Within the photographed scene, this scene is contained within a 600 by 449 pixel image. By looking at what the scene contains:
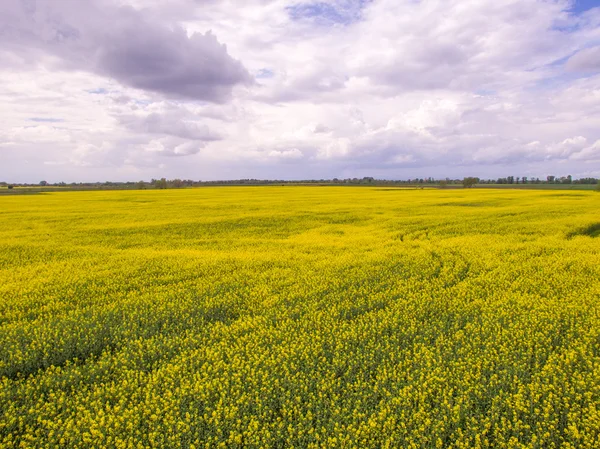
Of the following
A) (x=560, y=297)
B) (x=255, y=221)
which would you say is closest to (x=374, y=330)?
(x=560, y=297)

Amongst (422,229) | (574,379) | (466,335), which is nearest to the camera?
(574,379)

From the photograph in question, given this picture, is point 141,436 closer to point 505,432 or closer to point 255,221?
point 505,432

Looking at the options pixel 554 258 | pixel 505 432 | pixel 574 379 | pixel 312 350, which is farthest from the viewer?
pixel 554 258

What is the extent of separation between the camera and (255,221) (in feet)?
76.1

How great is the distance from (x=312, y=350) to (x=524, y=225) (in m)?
19.5

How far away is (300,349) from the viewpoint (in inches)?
273

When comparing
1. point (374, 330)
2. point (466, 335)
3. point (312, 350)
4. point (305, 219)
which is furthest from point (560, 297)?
point (305, 219)

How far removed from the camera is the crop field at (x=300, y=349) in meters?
5.08

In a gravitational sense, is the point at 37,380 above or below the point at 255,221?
below

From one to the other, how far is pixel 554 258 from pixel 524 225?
841 centimetres

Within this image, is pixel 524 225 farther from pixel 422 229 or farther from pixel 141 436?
pixel 141 436

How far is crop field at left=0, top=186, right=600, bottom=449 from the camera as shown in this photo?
16.7 ft

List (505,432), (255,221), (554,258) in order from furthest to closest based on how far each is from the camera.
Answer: (255,221) → (554,258) → (505,432)

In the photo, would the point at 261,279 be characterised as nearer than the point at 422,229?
Yes
